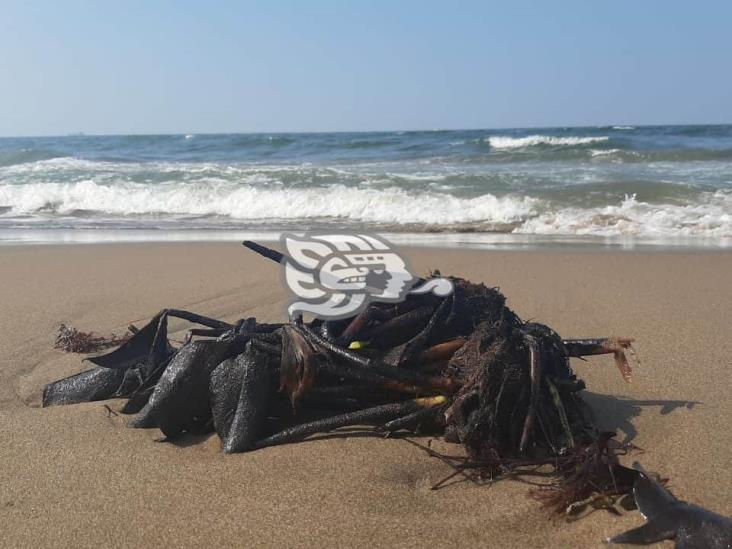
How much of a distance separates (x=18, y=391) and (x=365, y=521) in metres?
2.19

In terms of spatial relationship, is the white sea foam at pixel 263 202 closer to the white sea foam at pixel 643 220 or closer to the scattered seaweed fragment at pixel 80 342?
the white sea foam at pixel 643 220

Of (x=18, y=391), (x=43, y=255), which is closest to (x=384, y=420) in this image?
(x=18, y=391)

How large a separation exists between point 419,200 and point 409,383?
32.7 feet

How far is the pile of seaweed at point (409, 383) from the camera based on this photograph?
239cm

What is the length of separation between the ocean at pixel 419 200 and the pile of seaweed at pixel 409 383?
5.90m

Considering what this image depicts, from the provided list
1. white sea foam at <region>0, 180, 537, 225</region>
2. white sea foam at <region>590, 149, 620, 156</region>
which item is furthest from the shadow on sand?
white sea foam at <region>590, 149, 620, 156</region>


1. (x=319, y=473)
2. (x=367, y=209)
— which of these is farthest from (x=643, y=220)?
(x=319, y=473)

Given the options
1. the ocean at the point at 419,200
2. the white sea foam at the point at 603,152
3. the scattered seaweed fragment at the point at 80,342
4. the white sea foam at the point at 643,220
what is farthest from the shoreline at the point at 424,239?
the white sea foam at the point at 603,152

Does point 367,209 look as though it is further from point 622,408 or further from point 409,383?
point 409,383

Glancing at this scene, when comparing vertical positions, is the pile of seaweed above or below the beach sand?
above

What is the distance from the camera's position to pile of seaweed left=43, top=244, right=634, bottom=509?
2393 millimetres

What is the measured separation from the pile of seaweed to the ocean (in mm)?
5895

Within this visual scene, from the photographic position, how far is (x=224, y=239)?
355 inches

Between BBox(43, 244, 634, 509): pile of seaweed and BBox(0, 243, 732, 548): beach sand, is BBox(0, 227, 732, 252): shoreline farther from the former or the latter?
BBox(43, 244, 634, 509): pile of seaweed
